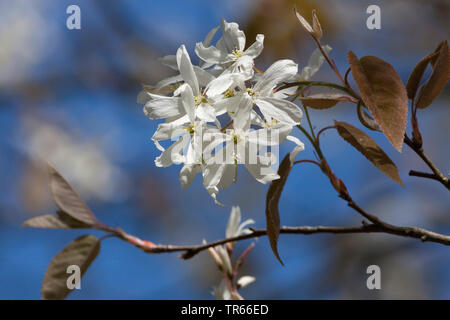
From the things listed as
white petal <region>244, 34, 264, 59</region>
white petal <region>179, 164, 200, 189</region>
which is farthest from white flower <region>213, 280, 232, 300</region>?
white petal <region>244, 34, 264, 59</region>

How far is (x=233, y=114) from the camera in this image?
1.73ft

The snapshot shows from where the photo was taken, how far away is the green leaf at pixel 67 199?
67 centimetres

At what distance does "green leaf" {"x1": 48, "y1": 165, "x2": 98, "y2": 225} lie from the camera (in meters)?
0.67

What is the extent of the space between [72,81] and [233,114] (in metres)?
2.30

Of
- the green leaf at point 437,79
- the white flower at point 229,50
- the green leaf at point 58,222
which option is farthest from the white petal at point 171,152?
the green leaf at point 437,79

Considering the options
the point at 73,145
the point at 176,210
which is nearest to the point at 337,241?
the point at 176,210

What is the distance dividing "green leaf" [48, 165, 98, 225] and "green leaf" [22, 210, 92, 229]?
0.01m

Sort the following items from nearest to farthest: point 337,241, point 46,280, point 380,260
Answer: point 46,280, point 380,260, point 337,241

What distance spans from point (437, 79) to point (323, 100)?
6.0 inches

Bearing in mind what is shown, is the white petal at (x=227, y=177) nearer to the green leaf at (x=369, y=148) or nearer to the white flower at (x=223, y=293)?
the green leaf at (x=369, y=148)

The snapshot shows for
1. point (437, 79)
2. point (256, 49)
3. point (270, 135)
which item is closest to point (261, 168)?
point (270, 135)

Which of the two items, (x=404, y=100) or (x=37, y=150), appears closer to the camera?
(x=404, y=100)
